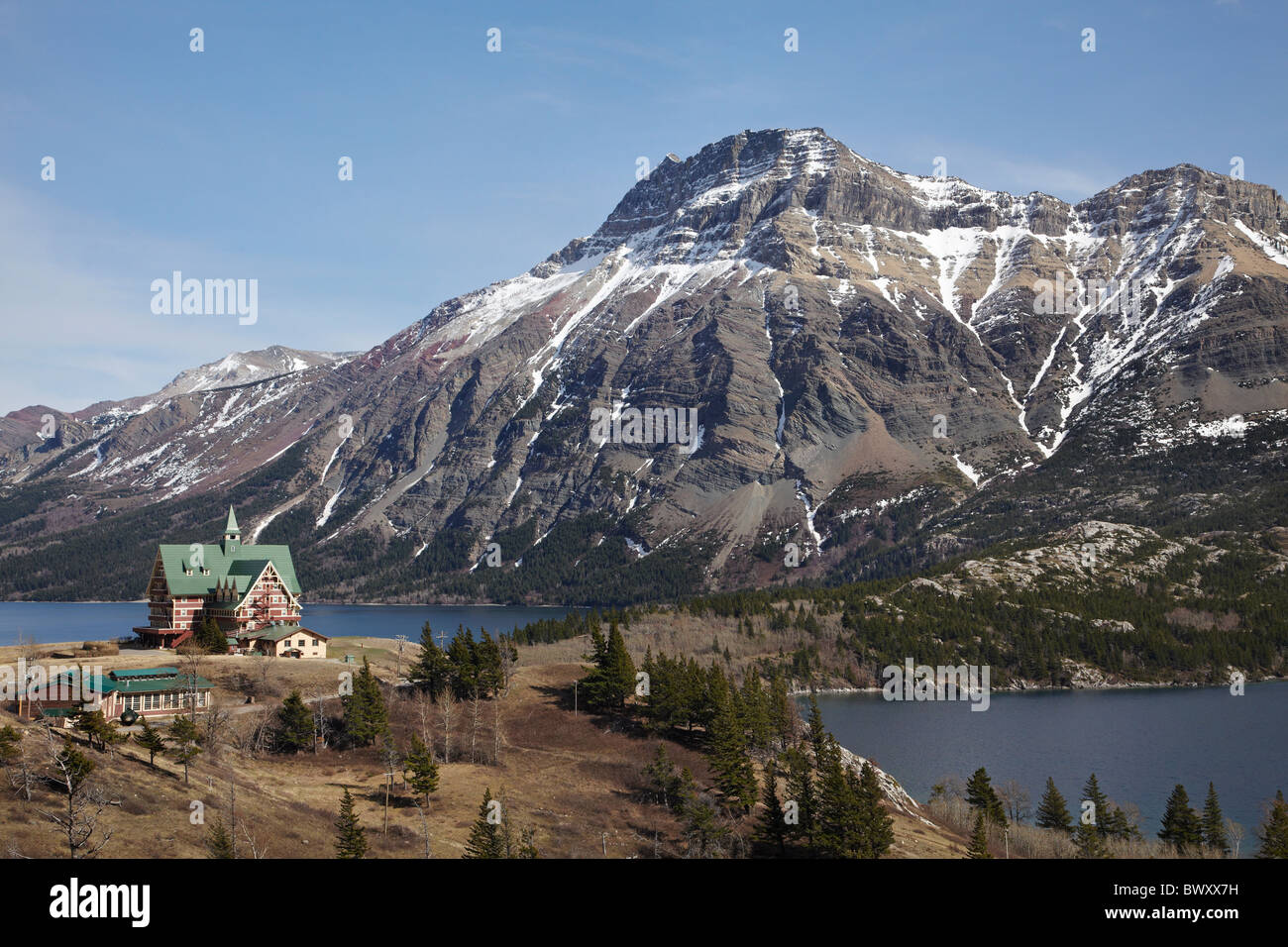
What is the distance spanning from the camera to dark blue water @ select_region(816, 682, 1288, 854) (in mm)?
104750

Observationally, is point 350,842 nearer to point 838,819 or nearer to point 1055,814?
point 838,819

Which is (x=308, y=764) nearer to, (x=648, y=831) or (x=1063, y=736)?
(x=648, y=831)

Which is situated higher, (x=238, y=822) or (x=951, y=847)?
(x=238, y=822)

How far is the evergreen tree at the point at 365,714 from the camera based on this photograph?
82500 millimetres

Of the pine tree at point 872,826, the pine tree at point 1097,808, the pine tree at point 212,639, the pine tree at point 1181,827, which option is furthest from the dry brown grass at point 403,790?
the pine tree at point 1181,827

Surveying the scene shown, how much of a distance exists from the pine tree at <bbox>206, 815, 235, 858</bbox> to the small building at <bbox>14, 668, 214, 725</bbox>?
2191cm

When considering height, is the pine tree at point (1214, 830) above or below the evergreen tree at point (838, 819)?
below

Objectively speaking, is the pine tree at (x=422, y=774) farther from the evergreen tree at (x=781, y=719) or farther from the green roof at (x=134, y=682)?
the evergreen tree at (x=781, y=719)

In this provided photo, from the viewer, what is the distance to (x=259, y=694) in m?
88.4

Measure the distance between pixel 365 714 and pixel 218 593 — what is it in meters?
34.4

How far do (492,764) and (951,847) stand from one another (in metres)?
36.6

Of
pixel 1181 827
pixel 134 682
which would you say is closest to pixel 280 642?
pixel 134 682

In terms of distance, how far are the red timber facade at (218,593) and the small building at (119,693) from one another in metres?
21.3
